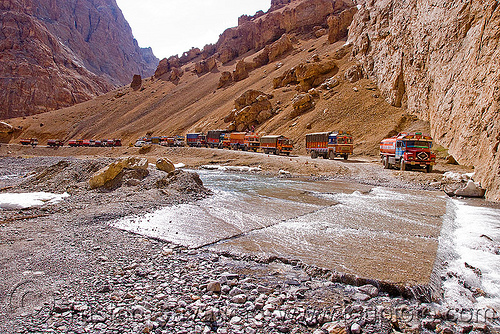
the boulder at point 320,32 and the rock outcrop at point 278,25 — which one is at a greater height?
the rock outcrop at point 278,25

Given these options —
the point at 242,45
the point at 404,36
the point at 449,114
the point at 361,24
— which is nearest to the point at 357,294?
the point at 449,114

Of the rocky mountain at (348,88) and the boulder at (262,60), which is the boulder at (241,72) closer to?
the rocky mountain at (348,88)

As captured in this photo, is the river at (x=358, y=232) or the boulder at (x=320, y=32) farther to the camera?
the boulder at (x=320, y=32)

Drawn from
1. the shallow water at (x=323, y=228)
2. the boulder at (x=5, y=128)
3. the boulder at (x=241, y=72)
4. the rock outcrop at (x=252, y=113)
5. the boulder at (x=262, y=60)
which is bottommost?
the shallow water at (x=323, y=228)

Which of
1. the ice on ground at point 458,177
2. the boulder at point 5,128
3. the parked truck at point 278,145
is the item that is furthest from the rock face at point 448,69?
the boulder at point 5,128

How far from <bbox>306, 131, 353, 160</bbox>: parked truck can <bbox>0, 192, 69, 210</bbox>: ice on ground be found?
26398 millimetres

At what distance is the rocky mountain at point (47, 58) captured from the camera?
101m

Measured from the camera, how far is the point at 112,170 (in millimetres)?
17078

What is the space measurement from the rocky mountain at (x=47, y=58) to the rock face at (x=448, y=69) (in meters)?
106

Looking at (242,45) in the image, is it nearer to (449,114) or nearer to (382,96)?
(382,96)

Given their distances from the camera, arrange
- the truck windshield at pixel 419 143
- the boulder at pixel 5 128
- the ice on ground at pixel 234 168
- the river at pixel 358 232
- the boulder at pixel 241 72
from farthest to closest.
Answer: the boulder at pixel 241 72
the boulder at pixel 5 128
the ice on ground at pixel 234 168
the truck windshield at pixel 419 143
the river at pixel 358 232

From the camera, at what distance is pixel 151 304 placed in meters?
4.89

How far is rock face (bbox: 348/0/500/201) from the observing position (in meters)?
19.8

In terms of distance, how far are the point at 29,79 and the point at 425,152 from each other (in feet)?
405
